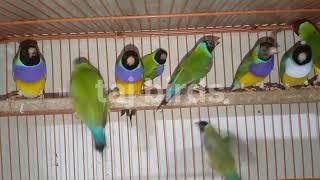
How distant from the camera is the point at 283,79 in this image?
260cm

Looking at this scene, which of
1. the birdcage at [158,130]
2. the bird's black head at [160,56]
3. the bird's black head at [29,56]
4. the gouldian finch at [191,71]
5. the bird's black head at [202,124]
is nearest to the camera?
the bird's black head at [29,56]

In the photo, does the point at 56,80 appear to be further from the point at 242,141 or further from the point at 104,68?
the point at 242,141

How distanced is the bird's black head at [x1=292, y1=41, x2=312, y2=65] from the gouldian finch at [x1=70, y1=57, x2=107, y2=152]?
52.0 inches

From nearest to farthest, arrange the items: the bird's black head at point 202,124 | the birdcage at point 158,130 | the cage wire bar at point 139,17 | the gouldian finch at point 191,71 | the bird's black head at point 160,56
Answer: the cage wire bar at point 139,17, the gouldian finch at point 191,71, the bird's black head at point 160,56, the bird's black head at point 202,124, the birdcage at point 158,130

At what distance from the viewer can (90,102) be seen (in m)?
2.08

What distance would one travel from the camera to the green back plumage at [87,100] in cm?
206

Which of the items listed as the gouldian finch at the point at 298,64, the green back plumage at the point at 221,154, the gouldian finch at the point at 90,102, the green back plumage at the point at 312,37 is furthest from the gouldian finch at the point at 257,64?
the gouldian finch at the point at 90,102

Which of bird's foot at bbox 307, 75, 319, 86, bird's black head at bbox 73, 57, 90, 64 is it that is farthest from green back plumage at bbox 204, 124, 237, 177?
bird's black head at bbox 73, 57, 90, 64

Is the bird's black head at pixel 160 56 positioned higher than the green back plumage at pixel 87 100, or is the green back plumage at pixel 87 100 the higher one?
the bird's black head at pixel 160 56

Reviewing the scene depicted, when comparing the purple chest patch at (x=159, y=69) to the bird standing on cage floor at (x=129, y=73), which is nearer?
the bird standing on cage floor at (x=129, y=73)

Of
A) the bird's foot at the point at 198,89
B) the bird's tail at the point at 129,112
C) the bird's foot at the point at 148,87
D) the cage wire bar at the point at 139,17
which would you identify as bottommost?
the bird's tail at the point at 129,112

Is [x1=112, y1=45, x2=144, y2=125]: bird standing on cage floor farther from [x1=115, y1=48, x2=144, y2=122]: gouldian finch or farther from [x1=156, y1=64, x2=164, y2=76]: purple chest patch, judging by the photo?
[x1=156, y1=64, x2=164, y2=76]: purple chest patch

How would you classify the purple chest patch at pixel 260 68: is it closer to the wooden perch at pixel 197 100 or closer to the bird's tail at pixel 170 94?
the wooden perch at pixel 197 100

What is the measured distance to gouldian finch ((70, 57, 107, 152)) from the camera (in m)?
2.07
